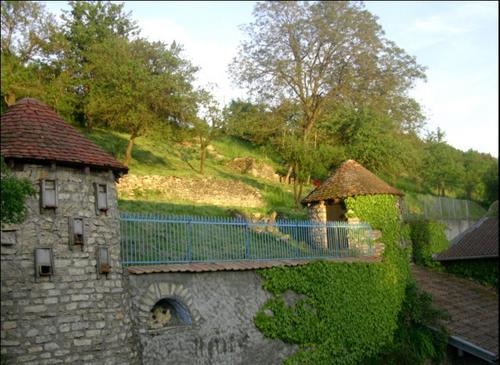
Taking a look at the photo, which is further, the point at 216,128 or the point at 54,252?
the point at 216,128

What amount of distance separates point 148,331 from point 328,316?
5.60 metres

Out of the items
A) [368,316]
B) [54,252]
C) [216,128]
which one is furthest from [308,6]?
[54,252]

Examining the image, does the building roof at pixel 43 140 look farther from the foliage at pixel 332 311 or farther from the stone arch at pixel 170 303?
the foliage at pixel 332 311

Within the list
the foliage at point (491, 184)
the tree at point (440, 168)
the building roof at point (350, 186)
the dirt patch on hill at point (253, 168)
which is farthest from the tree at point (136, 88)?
the foliage at point (491, 184)

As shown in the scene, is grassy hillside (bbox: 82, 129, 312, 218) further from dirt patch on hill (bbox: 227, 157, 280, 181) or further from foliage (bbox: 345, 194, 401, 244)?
foliage (bbox: 345, 194, 401, 244)

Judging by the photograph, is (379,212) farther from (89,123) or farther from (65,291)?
(89,123)

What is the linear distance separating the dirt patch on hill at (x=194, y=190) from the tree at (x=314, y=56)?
681 centimetres

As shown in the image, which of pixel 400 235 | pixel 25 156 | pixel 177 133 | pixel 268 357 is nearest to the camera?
pixel 25 156

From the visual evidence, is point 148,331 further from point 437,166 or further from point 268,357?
point 437,166

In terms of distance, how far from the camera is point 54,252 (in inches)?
399

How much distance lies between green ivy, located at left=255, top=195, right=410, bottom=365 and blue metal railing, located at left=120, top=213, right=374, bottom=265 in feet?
2.07

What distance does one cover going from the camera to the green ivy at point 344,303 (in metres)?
14.2

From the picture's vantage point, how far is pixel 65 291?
10117 mm

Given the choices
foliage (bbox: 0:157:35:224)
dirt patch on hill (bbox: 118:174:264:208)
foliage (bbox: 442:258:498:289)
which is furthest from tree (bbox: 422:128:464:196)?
foliage (bbox: 0:157:35:224)
